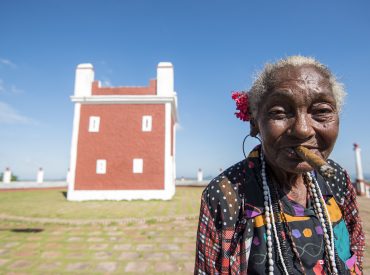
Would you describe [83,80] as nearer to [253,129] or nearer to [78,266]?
[78,266]

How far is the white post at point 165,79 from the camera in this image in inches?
527

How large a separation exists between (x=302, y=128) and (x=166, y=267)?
3439 mm

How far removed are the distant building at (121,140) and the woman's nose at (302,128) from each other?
470 inches

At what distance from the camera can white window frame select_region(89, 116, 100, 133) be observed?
13.1 metres

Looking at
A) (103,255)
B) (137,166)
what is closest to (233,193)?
(103,255)

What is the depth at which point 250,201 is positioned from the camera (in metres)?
1.21

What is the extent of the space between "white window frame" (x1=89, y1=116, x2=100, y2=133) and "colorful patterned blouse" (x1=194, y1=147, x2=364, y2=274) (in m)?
12.9

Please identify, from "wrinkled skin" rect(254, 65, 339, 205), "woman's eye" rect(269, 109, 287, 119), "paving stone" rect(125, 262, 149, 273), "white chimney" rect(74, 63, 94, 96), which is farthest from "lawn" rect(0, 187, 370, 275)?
"white chimney" rect(74, 63, 94, 96)

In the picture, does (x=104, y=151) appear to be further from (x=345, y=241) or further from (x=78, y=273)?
(x=345, y=241)

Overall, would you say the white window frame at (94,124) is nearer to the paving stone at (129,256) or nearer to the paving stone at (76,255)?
the paving stone at (76,255)

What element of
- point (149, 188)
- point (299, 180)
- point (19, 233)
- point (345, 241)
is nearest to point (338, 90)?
point (299, 180)

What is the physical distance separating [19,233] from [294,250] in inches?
274

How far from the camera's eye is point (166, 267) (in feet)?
12.0

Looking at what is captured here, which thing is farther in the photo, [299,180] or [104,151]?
[104,151]
